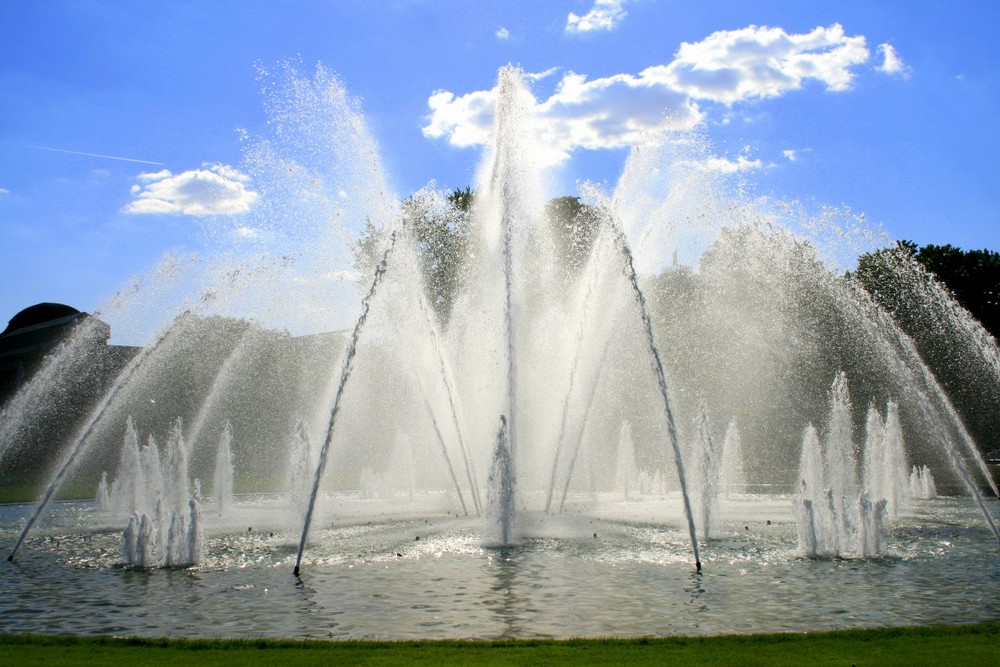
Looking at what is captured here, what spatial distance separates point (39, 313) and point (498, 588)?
83807 mm

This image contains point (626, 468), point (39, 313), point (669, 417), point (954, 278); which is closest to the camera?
point (669, 417)

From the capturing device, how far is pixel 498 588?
42.2ft

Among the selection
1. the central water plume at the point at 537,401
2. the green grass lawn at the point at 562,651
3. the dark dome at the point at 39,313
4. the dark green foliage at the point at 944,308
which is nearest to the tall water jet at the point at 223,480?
the central water plume at the point at 537,401

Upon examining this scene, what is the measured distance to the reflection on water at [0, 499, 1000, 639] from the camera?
10664 millimetres

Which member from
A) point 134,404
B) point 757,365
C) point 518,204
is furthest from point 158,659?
point 134,404

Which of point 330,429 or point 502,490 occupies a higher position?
point 330,429

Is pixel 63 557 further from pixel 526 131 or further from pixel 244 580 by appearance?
pixel 526 131

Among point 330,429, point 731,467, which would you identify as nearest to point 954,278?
point 731,467

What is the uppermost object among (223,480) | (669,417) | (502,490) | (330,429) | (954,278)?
(954,278)

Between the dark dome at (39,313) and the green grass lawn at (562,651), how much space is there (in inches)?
3241

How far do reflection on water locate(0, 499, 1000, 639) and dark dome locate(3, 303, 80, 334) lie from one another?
7194cm

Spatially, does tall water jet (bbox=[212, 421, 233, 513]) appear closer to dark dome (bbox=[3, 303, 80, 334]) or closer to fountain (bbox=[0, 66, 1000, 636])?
fountain (bbox=[0, 66, 1000, 636])

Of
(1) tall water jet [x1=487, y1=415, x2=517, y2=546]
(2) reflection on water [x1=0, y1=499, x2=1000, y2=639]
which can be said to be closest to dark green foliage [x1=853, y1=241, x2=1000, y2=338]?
(2) reflection on water [x1=0, y1=499, x2=1000, y2=639]

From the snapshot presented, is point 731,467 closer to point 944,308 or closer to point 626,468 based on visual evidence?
point 626,468
